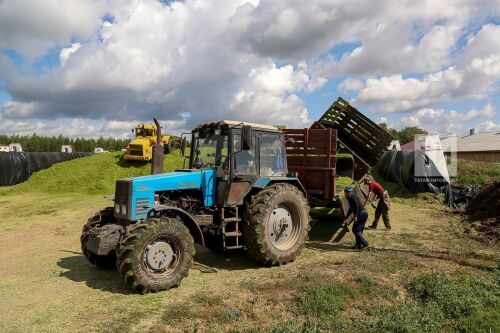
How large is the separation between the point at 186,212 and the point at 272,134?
2.39 meters

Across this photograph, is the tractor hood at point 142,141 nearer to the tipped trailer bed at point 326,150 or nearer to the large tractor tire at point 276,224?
the tipped trailer bed at point 326,150

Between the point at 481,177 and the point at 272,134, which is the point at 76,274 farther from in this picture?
the point at 481,177

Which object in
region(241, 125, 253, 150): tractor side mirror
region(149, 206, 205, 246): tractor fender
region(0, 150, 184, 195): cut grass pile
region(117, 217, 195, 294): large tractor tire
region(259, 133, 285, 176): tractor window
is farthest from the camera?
region(0, 150, 184, 195): cut grass pile

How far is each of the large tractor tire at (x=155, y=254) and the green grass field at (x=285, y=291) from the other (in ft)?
0.69

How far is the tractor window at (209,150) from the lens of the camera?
23.7ft

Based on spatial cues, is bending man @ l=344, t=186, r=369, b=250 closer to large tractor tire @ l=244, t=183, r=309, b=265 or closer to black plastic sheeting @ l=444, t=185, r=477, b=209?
large tractor tire @ l=244, t=183, r=309, b=265

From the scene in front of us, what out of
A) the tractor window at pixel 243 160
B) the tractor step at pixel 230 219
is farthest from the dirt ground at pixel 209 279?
the tractor window at pixel 243 160

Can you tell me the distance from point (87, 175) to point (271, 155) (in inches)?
639

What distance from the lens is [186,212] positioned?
6.40 m

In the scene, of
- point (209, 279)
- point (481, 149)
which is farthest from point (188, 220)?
point (481, 149)

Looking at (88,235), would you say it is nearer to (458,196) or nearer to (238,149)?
(238,149)

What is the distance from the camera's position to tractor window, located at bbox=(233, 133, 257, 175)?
23.2 feet

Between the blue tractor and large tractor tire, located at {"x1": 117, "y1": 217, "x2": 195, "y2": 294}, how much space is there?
0.01 meters

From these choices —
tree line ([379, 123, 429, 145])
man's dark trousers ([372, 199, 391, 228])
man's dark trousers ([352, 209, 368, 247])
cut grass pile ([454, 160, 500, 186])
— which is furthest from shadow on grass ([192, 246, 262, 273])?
tree line ([379, 123, 429, 145])
